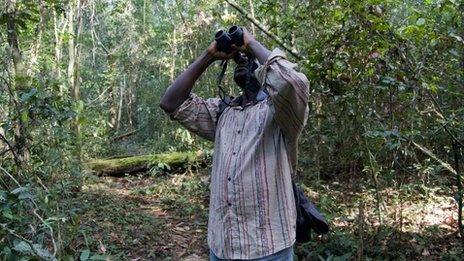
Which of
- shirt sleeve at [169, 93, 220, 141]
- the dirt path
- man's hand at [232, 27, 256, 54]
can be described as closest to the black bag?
shirt sleeve at [169, 93, 220, 141]

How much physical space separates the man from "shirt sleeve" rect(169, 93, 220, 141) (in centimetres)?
21

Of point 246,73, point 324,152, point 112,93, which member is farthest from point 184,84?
point 112,93

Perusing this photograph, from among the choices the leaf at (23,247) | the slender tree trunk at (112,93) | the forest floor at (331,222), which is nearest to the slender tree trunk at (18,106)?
the forest floor at (331,222)

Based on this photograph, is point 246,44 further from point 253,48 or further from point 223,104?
point 223,104

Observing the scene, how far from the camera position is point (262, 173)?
1831 mm

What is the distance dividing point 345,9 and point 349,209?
2.56 m

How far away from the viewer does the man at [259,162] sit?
1.75m

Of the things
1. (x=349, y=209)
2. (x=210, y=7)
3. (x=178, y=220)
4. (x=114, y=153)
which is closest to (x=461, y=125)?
(x=349, y=209)

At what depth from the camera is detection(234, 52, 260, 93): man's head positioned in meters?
2.00

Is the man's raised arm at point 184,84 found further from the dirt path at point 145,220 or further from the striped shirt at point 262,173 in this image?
the dirt path at point 145,220

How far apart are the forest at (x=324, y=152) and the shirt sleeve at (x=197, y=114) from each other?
0.83 m

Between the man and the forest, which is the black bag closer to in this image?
the man

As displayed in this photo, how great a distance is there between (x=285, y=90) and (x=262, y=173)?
1.12 feet

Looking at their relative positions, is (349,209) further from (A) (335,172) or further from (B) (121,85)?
(B) (121,85)
